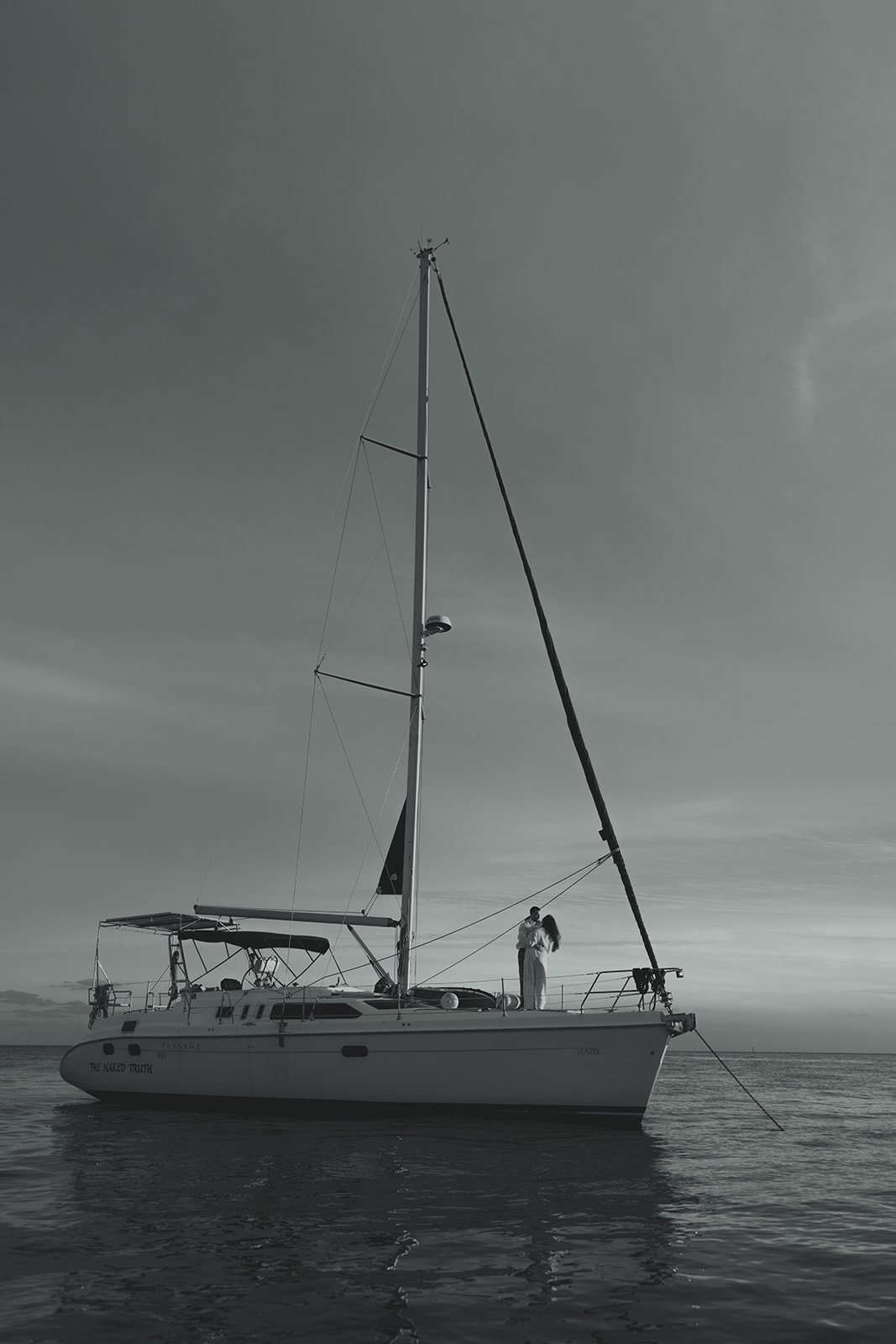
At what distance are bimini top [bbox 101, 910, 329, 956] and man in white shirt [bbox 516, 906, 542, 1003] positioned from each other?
6067mm

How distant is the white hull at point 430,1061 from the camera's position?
17.1m

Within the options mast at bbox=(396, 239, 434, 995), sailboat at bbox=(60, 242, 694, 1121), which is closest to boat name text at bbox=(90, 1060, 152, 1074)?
sailboat at bbox=(60, 242, 694, 1121)

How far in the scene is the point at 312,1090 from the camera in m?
19.3

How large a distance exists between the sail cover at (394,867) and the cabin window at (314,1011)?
2.77 metres

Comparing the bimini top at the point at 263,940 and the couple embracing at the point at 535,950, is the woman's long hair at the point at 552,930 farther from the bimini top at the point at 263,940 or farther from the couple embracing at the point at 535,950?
the bimini top at the point at 263,940

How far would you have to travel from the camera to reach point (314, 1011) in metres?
19.9

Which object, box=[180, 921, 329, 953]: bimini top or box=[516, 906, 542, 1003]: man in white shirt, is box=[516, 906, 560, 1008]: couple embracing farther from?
box=[180, 921, 329, 953]: bimini top

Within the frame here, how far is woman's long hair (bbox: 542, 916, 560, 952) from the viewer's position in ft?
61.6

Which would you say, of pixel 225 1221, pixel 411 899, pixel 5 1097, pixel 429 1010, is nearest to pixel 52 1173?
pixel 225 1221

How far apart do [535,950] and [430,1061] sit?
309 centimetres

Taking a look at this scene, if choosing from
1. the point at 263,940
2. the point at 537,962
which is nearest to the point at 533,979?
the point at 537,962

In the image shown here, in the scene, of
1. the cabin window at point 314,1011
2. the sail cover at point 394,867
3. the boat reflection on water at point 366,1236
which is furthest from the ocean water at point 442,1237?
the sail cover at point 394,867

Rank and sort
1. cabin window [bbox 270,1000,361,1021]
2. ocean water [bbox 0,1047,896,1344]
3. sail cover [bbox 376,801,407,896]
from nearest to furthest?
ocean water [bbox 0,1047,896,1344] < cabin window [bbox 270,1000,361,1021] < sail cover [bbox 376,801,407,896]

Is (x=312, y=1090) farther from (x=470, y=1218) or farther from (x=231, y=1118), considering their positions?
(x=470, y=1218)
